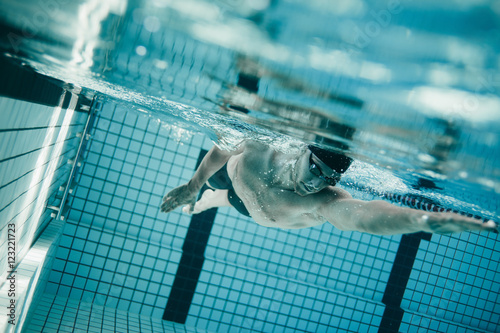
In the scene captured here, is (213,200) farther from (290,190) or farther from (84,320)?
(84,320)

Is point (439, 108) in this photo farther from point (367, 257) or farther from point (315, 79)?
point (367, 257)


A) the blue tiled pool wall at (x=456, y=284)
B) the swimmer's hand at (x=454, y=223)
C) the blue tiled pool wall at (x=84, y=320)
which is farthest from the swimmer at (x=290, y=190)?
the blue tiled pool wall at (x=456, y=284)

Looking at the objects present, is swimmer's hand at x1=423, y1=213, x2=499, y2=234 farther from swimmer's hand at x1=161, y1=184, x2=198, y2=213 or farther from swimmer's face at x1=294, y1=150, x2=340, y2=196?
swimmer's hand at x1=161, y1=184, x2=198, y2=213

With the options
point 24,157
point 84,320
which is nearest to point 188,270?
point 84,320

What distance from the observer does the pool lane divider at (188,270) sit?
555 cm

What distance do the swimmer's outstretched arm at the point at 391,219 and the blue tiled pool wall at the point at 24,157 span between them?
2.17 m

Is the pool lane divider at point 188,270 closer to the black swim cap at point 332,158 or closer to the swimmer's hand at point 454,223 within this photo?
the black swim cap at point 332,158

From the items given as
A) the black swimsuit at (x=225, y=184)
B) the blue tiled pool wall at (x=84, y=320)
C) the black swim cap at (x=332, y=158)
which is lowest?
the blue tiled pool wall at (x=84, y=320)

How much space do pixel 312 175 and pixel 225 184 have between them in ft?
4.40

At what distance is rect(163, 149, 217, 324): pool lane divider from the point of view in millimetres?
5555

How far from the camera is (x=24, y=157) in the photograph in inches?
92.2

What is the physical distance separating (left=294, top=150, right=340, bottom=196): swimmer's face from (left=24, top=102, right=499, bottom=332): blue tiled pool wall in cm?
348

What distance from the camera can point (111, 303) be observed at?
17.7ft

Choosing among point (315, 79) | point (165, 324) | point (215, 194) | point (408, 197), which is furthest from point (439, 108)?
point (165, 324)
